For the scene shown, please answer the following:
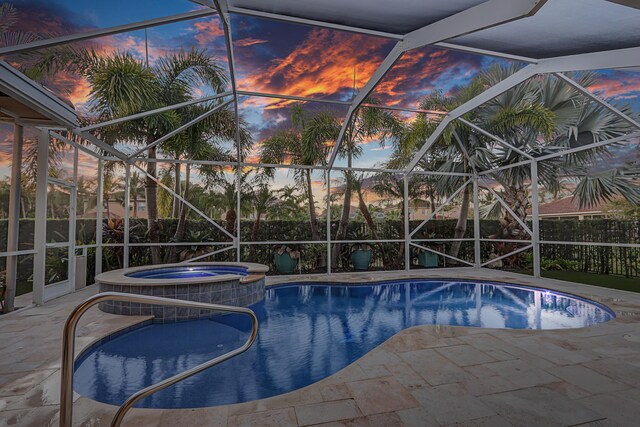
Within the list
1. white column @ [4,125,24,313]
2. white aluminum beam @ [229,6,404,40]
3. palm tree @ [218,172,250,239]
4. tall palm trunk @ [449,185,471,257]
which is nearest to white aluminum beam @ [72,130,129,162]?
white column @ [4,125,24,313]

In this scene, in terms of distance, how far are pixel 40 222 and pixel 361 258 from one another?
26.0 feet

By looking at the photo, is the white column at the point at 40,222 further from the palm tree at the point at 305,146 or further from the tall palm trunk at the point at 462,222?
the tall palm trunk at the point at 462,222

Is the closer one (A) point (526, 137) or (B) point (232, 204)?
(A) point (526, 137)

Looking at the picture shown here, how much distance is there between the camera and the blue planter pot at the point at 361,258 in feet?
34.2

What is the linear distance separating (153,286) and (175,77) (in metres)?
6.95

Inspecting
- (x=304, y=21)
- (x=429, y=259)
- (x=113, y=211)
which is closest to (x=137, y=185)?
(x=113, y=211)

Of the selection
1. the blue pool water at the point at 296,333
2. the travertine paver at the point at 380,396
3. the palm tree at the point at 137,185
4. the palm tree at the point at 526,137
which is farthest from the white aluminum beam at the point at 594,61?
the palm tree at the point at 137,185

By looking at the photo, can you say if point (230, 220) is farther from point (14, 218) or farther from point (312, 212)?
point (14, 218)

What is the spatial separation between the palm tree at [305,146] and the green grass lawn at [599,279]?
7017 millimetres

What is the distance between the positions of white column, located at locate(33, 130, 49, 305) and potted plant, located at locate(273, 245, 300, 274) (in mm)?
5454

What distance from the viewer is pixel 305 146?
9.89m

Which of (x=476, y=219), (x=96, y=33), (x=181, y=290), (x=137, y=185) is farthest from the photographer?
(x=137, y=185)

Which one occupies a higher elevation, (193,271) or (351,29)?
(351,29)

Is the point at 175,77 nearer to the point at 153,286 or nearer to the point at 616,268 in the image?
the point at 153,286
